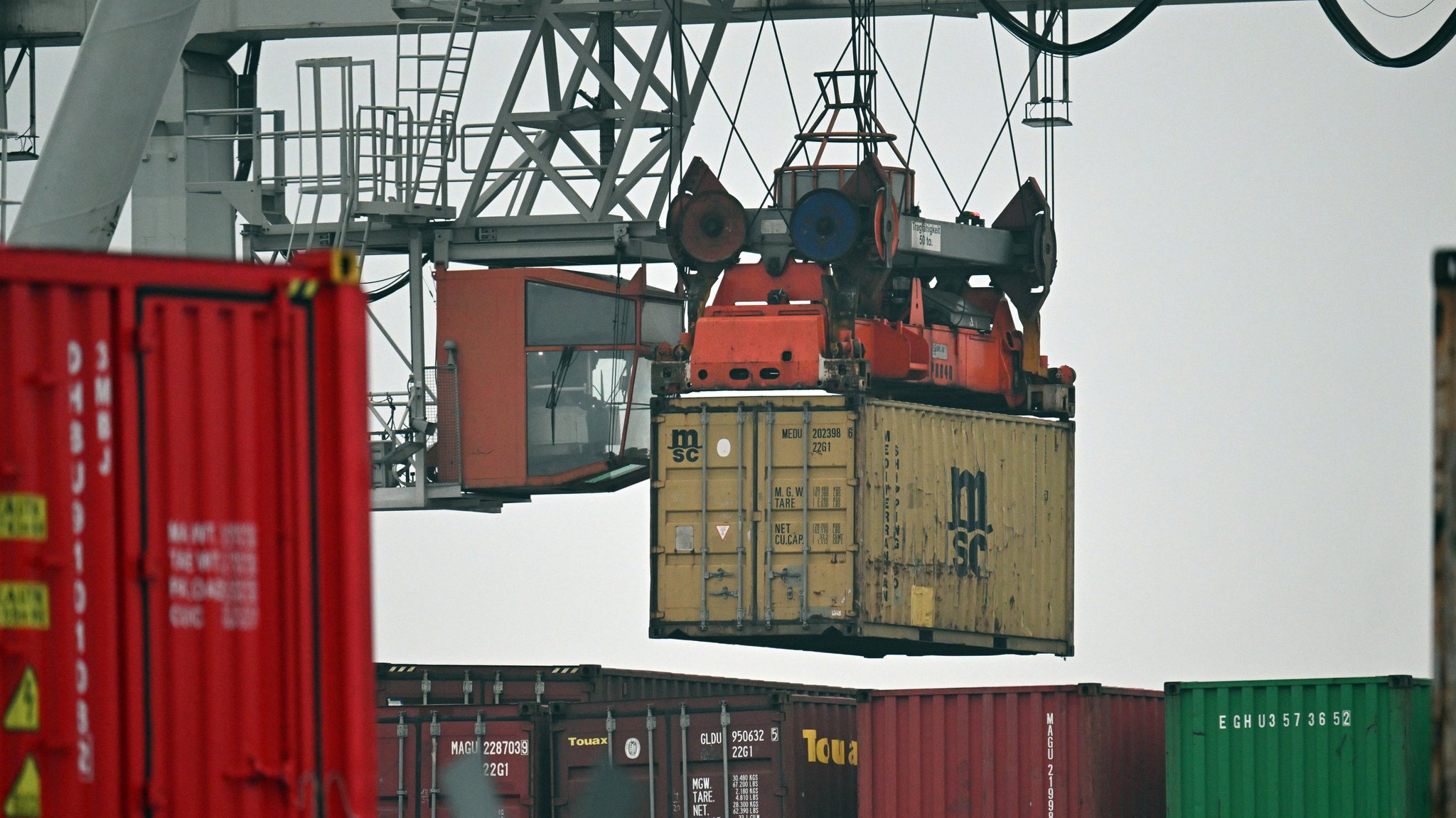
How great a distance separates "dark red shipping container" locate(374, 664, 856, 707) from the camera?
27234 mm

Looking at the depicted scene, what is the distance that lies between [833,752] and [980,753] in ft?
7.75

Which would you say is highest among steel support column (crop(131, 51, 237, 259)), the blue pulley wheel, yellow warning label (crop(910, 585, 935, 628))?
steel support column (crop(131, 51, 237, 259))

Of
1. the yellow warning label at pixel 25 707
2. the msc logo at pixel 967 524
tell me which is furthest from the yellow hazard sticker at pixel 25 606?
the msc logo at pixel 967 524

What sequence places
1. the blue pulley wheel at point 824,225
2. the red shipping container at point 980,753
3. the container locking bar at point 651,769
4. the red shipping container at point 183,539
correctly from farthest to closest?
the blue pulley wheel at point 824,225 → the container locking bar at point 651,769 → the red shipping container at point 980,753 → the red shipping container at point 183,539

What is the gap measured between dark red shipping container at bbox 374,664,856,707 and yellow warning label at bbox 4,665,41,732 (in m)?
18.9

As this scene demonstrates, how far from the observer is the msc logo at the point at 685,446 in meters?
25.0

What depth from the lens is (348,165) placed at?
1101 inches

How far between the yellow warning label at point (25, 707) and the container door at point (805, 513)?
16543 millimetres

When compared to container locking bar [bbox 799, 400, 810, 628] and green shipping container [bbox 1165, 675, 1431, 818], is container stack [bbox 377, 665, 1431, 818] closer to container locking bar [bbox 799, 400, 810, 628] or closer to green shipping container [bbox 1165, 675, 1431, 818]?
green shipping container [bbox 1165, 675, 1431, 818]

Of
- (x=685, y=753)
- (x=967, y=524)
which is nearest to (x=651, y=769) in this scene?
(x=685, y=753)

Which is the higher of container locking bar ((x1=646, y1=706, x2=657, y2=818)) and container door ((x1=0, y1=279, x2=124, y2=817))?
container door ((x1=0, y1=279, x2=124, y2=817))

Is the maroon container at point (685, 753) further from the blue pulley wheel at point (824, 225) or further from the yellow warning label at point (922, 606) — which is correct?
the blue pulley wheel at point (824, 225)

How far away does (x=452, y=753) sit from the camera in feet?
81.2

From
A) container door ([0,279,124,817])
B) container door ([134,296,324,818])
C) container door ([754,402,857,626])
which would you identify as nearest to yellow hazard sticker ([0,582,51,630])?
container door ([0,279,124,817])
